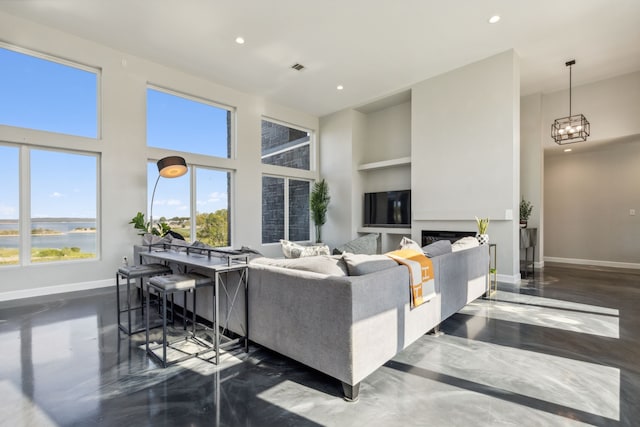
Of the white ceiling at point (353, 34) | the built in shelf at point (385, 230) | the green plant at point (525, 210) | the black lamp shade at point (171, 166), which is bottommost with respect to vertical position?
the built in shelf at point (385, 230)

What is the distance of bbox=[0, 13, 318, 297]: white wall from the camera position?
4.04 metres

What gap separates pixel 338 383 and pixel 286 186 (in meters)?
5.87

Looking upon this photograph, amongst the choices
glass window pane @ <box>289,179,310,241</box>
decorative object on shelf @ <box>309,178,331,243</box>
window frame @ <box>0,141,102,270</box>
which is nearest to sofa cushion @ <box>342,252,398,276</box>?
window frame @ <box>0,141,102,270</box>

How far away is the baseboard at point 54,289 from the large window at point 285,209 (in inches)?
123

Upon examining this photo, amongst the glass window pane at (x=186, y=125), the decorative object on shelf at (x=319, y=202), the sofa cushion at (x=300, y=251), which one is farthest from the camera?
the decorative object on shelf at (x=319, y=202)

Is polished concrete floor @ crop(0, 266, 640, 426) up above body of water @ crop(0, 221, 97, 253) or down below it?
below

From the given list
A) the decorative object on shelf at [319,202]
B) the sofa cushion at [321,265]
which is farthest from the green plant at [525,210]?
the sofa cushion at [321,265]

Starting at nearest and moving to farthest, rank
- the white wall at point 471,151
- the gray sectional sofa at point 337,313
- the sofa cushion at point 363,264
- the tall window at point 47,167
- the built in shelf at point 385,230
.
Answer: the gray sectional sofa at point 337,313 → the sofa cushion at point 363,264 → the tall window at point 47,167 → the white wall at point 471,151 → the built in shelf at point 385,230

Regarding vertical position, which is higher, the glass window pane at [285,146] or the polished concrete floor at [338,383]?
the glass window pane at [285,146]

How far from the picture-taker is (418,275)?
2.21m

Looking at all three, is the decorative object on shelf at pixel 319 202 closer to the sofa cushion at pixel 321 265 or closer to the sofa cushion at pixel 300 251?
the sofa cushion at pixel 300 251

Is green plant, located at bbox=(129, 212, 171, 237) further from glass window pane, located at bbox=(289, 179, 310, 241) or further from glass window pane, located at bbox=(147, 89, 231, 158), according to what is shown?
glass window pane, located at bbox=(289, 179, 310, 241)

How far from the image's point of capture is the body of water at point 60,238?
4.00 m

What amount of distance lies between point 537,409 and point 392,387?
77cm
